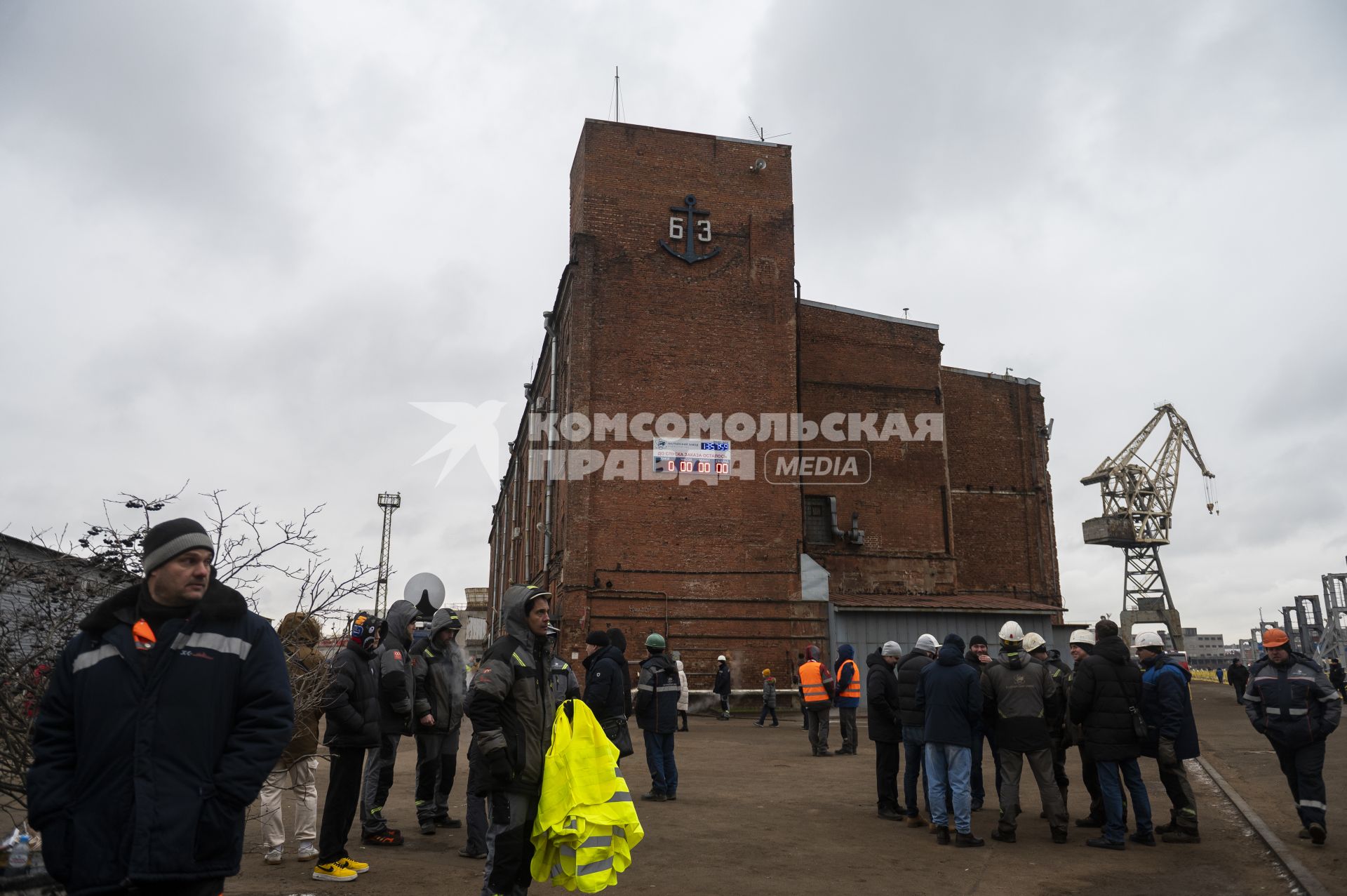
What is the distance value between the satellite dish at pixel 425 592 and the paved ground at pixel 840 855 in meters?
1.94

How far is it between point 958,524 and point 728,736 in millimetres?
17179

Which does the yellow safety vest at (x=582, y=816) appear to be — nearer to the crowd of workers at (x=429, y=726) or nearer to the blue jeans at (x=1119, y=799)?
the crowd of workers at (x=429, y=726)

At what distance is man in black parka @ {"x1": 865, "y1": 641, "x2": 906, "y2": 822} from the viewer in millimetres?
8867

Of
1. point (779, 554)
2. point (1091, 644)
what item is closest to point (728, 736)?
point (779, 554)

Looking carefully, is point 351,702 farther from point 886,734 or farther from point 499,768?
point 886,734

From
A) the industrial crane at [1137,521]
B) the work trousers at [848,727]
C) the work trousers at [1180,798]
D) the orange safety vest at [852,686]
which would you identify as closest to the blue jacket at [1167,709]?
the work trousers at [1180,798]

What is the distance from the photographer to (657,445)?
24.2 m

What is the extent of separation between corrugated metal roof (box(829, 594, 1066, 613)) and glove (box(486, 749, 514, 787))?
20.5 metres

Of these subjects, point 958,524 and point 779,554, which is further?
point 958,524

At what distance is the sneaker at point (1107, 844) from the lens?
755 cm

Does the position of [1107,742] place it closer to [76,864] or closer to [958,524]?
[76,864]

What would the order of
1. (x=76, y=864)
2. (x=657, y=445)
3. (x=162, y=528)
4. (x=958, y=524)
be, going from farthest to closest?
(x=958, y=524), (x=657, y=445), (x=162, y=528), (x=76, y=864)

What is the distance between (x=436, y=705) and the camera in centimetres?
766

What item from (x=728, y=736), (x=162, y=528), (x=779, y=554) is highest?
(x=779, y=554)
